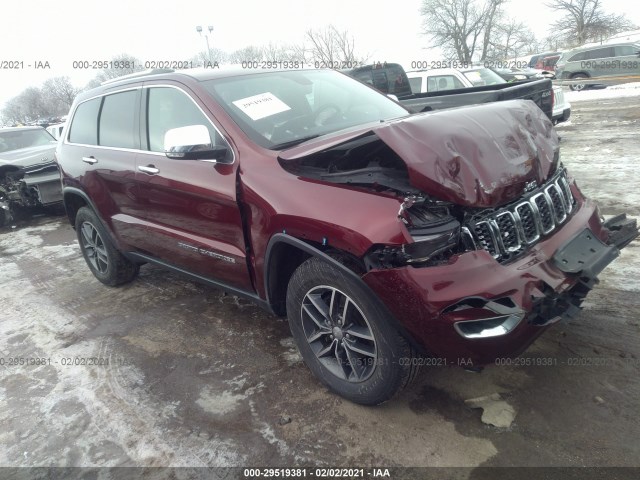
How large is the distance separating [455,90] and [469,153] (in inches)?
217

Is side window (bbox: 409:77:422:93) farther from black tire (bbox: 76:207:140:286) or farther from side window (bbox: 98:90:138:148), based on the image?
black tire (bbox: 76:207:140:286)

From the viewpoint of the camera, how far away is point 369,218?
2244 millimetres

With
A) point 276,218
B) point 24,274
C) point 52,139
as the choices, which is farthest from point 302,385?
point 52,139

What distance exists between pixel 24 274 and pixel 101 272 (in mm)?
1550

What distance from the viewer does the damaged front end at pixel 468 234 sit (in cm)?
211

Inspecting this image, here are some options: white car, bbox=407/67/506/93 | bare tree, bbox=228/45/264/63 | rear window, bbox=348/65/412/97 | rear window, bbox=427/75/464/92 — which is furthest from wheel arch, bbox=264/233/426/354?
bare tree, bbox=228/45/264/63

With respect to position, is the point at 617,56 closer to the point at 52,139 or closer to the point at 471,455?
the point at 52,139

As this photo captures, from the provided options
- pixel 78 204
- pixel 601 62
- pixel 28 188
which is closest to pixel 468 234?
pixel 78 204

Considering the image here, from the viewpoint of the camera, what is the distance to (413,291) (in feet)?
6.98

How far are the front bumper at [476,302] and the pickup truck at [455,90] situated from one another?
2.17 m

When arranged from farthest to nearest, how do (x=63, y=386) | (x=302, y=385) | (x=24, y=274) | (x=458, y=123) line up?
(x=24, y=274) → (x=63, y=386) → (x=302, y=385) → (x=458, y=123)

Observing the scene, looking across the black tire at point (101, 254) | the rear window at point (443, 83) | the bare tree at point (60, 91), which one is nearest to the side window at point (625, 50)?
the rear window at point (443, 83)

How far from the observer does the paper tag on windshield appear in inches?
122

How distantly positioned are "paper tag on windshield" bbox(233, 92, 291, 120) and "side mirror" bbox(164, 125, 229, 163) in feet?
1.10
